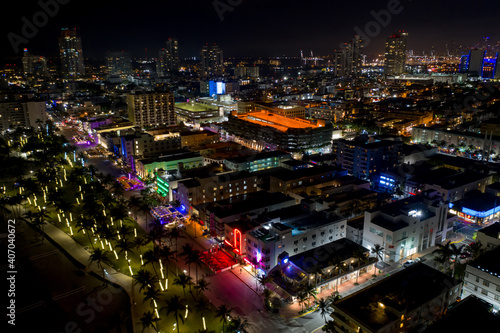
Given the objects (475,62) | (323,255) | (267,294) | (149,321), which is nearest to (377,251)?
(323,255)

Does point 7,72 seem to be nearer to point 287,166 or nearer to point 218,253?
point 287,166

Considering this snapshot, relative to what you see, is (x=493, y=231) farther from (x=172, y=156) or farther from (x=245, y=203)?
(x=172, y=156)

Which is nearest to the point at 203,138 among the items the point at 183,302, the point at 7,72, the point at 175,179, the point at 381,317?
the point at 175,179

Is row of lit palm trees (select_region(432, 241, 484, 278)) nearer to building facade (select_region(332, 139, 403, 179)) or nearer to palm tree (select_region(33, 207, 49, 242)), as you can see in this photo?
building facade (select_region(332, 139, 403, 179))

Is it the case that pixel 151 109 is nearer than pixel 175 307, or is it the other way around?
pixel 175 307

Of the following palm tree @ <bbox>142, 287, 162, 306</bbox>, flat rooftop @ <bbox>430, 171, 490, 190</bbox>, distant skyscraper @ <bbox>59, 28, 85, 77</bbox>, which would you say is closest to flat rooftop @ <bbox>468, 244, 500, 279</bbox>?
flat rooftop @ <bbox>430, 171, 490, 190</bbox>

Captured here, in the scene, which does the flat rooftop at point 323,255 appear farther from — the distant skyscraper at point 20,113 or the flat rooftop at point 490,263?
the distant skyscraper at point 20,113

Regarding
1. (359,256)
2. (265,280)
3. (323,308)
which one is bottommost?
(323,308)
